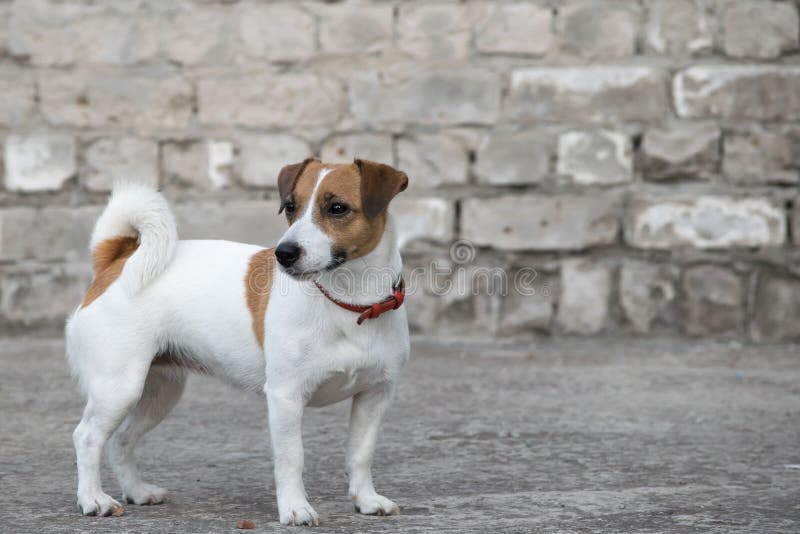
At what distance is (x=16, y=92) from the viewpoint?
748 centimetres

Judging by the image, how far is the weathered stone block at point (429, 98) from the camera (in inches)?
289

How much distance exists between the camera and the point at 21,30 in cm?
746

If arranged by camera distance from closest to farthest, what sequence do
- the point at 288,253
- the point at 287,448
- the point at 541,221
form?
the point at 288,253 → the point at 287,448 → the point at 541,221

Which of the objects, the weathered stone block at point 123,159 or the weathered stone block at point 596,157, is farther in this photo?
the weathered stone block at point 123,159

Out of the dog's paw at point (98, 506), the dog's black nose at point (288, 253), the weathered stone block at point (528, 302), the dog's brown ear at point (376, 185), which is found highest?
the dog's brown ear at point (376, 185)

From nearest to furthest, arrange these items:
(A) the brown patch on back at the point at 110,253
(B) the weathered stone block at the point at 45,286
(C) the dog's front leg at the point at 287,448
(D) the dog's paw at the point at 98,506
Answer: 1. (C) the dog's front leg at the point at 287,448
2. (D) the dog's paw at the point at 98,506
3. (A) the brown patch on back at the point at 110,253
4. (B) the weathered stone block at the point at 45,286

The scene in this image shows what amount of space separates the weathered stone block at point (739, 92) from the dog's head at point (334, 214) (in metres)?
3.96

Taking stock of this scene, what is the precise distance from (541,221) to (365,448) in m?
3.71

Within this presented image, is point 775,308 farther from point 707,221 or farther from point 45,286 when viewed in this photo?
point 45,286

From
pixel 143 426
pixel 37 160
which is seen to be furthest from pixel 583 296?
pixel 143 426

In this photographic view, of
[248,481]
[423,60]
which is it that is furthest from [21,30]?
[248,481]

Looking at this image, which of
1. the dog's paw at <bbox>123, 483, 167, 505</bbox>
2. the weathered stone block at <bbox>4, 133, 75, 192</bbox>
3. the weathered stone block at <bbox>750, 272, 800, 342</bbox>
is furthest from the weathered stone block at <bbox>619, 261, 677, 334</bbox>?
the dog's paw at <bbox>123, 483, 167, 505</bbox>

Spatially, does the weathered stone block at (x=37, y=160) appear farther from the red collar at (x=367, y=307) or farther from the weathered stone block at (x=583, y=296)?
the red collar at (x=367, y=307)

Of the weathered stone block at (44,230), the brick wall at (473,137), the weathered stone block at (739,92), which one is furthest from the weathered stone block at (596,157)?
the weathered stone block at (44,230)
